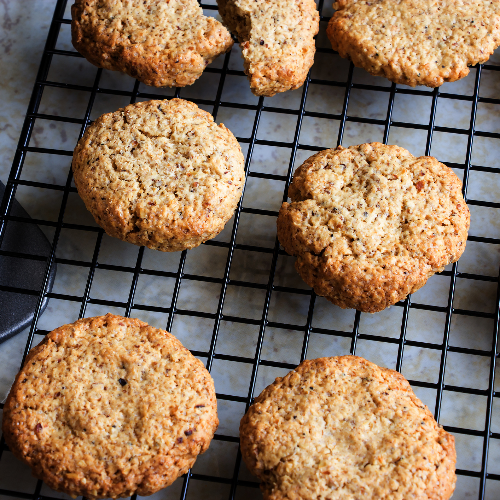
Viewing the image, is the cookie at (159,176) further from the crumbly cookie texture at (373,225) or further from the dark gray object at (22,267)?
the dark gray object at (22,267)

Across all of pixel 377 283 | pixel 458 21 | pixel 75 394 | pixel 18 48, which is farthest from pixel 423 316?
pixel 18 48

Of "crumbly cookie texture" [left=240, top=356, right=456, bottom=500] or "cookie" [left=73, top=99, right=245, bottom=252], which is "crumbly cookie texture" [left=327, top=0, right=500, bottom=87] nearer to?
"cookie" [left=73, top=99, right=245, bottom=252]

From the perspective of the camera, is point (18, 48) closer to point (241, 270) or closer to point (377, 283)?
point (241, 270)

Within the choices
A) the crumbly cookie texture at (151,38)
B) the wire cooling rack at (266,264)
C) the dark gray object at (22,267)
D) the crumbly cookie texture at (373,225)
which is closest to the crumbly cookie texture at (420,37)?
the wire cooling rack at (266,264)

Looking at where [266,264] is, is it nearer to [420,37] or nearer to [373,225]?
[373,225]

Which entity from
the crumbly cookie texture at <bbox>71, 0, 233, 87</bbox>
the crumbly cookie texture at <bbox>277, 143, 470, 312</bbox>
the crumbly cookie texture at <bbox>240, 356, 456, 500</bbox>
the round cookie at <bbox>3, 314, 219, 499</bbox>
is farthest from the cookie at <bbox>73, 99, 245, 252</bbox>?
the crumbly cookie texture at <bbox>240, 356, 456, 500</bbox>

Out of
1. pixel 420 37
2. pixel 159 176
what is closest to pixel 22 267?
pixel 159 176
